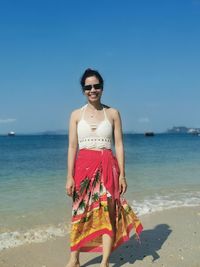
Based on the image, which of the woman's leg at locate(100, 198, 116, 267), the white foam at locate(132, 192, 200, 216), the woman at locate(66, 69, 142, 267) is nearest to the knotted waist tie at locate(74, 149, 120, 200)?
the woman at locate(66, 69, 142, 267)

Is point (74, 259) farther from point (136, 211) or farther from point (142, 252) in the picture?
point (136, 211)

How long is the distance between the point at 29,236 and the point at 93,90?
3024 mm

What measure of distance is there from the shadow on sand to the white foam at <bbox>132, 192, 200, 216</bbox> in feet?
5.30

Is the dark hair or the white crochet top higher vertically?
the dark hair

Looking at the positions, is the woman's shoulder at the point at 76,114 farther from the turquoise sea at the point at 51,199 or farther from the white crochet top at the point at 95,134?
the turquoise sea at the point at 51,199

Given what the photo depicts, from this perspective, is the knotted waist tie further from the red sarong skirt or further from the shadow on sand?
the shadow on sand

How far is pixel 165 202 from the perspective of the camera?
934 cm

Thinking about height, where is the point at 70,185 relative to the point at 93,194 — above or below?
above

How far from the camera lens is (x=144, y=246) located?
567 cm

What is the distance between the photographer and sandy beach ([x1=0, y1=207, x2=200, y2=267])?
5.03 meters

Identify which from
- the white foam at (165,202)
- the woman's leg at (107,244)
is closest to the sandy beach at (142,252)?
the woman's leg at (107,244)

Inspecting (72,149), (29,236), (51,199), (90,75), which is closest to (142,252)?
(72,149)

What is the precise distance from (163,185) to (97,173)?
812 cm

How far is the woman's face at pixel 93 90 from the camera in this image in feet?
14.9
